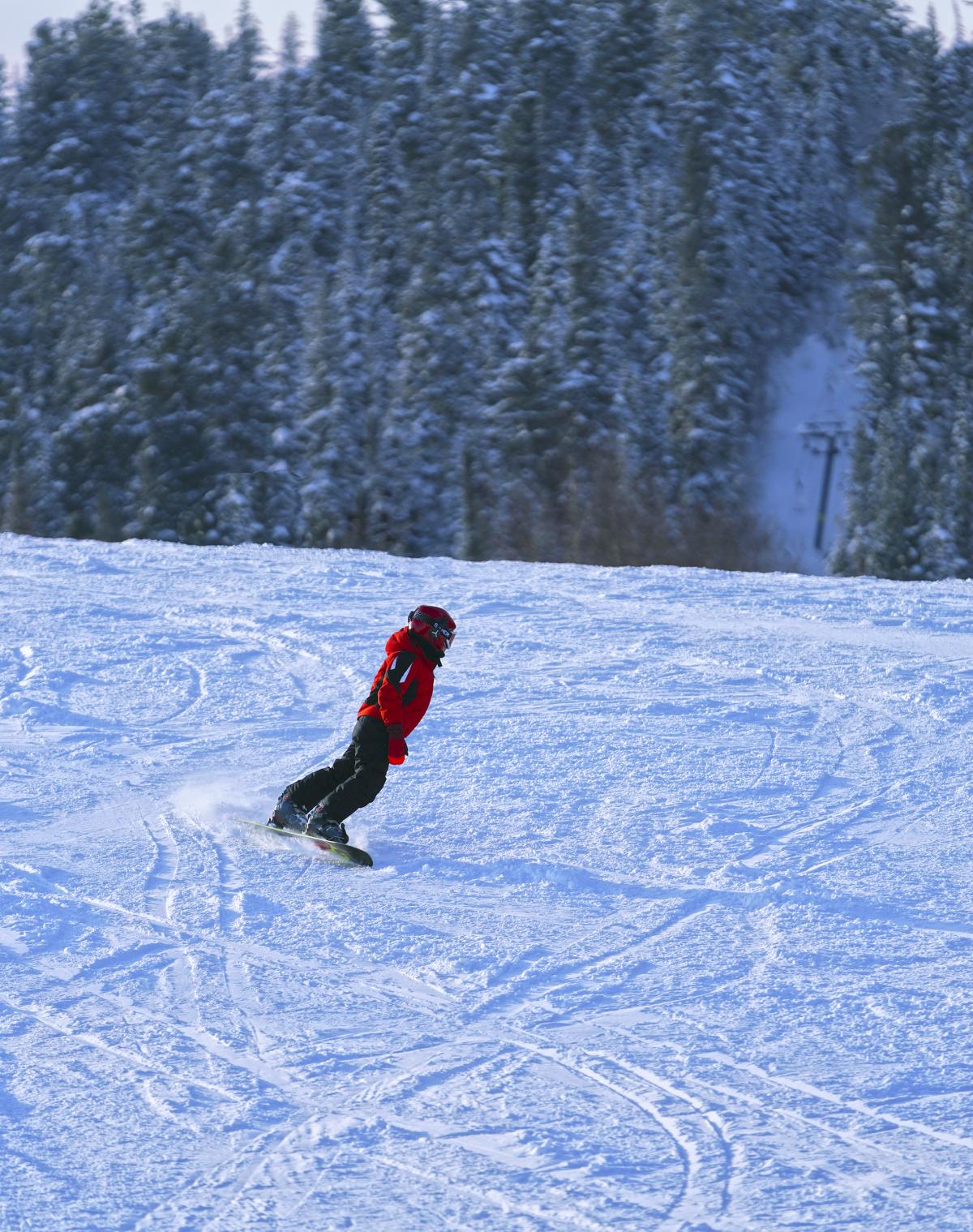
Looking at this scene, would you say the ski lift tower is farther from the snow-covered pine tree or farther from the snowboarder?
the snowboarder

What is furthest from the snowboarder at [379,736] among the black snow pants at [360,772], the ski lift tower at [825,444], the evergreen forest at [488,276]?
the ski lift tower at [825,444]

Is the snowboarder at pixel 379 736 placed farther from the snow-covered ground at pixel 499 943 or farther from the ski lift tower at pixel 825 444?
the ski lift tower at pixel 825 444

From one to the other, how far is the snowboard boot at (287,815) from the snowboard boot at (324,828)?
10cm

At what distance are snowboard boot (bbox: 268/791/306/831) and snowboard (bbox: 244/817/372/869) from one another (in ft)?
0.14

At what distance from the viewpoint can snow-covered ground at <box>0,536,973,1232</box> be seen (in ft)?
12.4

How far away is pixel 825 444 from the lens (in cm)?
3481

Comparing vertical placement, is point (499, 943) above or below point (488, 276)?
below

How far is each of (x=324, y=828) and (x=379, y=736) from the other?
492 millimetres

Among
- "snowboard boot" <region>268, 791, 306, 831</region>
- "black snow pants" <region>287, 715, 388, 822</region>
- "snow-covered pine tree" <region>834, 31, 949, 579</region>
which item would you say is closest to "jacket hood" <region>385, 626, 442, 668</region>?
"black snow pants" <region>287, 715, 388, 822</region>

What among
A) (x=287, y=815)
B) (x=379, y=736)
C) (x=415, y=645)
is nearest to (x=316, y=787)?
(x=287, y=815)

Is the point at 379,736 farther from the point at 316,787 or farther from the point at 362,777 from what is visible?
the point at 316,787

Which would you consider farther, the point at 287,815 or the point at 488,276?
the point at 488,276

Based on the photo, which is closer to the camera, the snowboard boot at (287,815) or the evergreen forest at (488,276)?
the snowboard boot at (287,815)

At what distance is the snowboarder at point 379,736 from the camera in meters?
6.30
